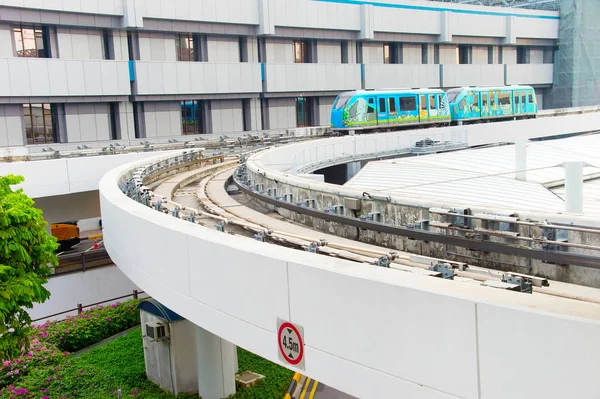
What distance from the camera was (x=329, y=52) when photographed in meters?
50.2

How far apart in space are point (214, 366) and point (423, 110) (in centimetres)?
2817

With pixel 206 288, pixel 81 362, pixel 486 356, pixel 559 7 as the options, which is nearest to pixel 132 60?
pixel 81 362

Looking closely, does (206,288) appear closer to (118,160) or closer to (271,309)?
(271,309)

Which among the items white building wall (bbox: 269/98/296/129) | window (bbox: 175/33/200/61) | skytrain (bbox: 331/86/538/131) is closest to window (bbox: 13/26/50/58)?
window (bbox: 175/33/200/61)

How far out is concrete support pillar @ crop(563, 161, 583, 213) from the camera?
13.4 metres

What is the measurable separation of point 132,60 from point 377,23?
19.3 meters

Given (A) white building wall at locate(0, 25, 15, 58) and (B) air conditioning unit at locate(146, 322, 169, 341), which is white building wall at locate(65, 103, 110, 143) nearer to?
(A) white building wall at locate(0, 25, 15, 58)

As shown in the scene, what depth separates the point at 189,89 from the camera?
4225 cm

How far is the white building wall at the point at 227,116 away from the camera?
147ft

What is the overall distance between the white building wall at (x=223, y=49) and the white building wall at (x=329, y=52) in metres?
6.92

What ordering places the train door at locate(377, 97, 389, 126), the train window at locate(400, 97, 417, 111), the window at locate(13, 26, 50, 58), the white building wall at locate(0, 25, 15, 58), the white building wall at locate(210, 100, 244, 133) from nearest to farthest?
1. the white building wall at locate(0, 25, 15, 58)
2. the window at locate(13, 26, 50, 58)
3. the train door at locate(377, 97, 389, 126)
4. the train window at locate(400, 97, 417, 111)
5. the white building wall at locate(210, 100, 244, 133)

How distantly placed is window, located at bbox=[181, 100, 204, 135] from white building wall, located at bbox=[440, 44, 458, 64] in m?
22.9

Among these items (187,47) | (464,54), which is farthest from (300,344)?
(464,54)

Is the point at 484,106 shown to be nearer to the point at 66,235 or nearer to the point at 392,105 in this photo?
the point at 392,105
